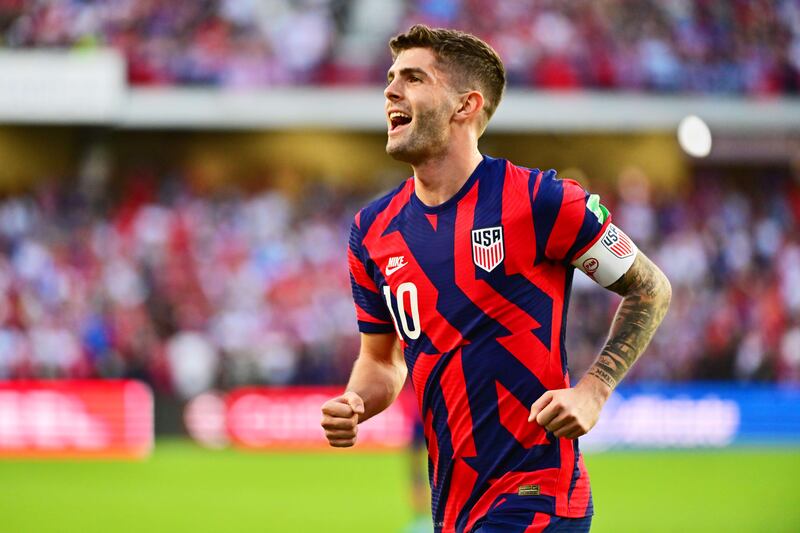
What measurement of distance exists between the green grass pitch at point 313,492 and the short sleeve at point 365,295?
24.2 ft

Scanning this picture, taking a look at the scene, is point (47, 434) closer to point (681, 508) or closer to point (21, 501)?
point (21, 501)

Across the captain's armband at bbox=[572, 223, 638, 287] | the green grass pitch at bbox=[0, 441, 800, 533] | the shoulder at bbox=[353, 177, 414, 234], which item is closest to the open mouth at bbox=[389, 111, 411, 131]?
the shoulder at bbox=[353, 177, 414, 234]

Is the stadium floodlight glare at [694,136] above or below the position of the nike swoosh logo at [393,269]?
above

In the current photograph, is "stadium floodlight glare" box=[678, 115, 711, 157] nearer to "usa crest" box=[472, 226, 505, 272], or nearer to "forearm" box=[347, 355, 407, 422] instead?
"forearm" box=[347, 355, 407, 422]

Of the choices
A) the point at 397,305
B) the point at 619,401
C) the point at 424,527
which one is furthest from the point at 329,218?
the point at 397,305

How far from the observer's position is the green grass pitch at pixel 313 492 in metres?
12.2

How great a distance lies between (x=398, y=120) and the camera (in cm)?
435

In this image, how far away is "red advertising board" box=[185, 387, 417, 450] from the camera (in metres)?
19.1

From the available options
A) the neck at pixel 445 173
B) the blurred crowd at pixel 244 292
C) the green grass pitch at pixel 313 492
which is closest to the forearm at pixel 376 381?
the neck at pixel 445 173

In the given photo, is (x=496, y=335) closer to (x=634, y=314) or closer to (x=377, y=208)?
(x=634, y=314)

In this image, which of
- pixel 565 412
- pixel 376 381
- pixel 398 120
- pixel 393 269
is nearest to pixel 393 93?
pixel 398 120

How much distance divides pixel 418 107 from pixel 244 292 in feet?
57.3

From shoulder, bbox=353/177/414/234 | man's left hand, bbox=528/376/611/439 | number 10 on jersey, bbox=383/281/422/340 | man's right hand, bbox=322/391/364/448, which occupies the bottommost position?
man's left hand, bbox=528/376/611/439

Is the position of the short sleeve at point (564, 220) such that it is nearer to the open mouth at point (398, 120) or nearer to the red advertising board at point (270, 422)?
the open mouth at point (398, 120)
